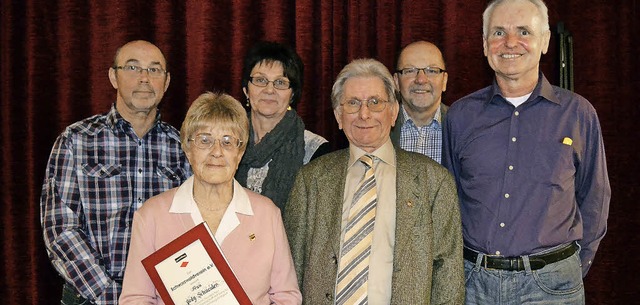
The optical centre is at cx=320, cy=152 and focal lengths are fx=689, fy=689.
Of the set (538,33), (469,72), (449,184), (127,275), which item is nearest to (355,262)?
(449,184)

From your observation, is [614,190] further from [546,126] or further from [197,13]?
[197,13]

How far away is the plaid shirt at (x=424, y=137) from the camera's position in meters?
3.50

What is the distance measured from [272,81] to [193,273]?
1191 millimetres

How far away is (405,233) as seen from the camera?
2.60 metres

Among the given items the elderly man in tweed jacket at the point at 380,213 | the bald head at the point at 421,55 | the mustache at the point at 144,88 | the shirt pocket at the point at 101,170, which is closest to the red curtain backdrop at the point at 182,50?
the bald head at the point at 421,55

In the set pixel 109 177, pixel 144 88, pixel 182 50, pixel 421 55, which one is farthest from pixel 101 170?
pixel 421 55

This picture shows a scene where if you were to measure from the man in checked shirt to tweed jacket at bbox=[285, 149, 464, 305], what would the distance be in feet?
2.41

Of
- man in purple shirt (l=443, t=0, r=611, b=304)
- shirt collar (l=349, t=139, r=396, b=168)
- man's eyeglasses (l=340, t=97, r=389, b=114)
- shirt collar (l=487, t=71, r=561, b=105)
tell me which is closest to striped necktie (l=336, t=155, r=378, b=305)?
shirt collar (l=349, t=139, r=396, b=168)

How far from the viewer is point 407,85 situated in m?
3.55

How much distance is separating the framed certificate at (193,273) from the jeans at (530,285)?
100 centimetres

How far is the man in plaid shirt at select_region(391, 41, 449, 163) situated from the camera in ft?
11.5

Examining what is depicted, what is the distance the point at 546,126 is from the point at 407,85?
0.88 meters

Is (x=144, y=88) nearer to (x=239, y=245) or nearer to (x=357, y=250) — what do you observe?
(x=239, y=245)

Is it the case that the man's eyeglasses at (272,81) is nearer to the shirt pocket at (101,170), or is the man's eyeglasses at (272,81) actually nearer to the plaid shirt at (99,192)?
the plaid shirt at (99,192)
